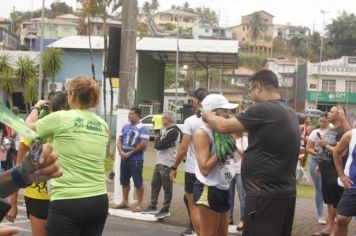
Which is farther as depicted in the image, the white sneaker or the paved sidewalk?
the white sneaker

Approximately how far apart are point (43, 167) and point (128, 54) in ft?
28.7

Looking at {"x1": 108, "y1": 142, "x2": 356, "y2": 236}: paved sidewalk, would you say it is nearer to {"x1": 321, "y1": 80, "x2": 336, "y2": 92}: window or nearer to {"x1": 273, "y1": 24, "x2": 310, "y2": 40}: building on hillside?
{"x1": 321, "y1": 80, "x2": 336, "y2": 92}: window

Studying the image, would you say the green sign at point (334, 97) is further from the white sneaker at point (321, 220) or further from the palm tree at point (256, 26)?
the palm tree at point (256, 26)

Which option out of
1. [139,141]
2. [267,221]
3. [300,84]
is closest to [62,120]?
[267,221]

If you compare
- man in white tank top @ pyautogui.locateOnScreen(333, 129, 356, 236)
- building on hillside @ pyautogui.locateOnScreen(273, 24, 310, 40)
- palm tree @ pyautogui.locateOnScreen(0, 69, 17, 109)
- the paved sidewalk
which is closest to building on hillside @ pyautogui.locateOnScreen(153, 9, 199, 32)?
building on hillside @ pyautogui.locateOnScreen(273, 24, 310, 40)

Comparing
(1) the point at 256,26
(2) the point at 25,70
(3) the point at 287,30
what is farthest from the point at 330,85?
(3) the point at 287,30

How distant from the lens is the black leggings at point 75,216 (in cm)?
418

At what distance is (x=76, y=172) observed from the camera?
167 inches

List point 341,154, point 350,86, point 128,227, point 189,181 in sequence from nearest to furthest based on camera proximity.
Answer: point 341,154 → point 189,181 → point 128,227 → point 350,86

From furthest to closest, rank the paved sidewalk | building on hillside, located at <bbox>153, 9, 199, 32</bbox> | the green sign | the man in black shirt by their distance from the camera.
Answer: building on hillside, located at <bbox>153, 9, 199, 32</bbox>, the green sign, the paved sidewalk, the man in black shirt

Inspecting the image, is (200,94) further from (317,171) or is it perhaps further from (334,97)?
(334,97)

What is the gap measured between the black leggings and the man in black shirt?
1.31 metres

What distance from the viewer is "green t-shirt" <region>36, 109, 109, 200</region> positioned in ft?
13.8

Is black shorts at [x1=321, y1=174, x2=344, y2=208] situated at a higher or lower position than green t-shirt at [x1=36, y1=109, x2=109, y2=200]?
lower
